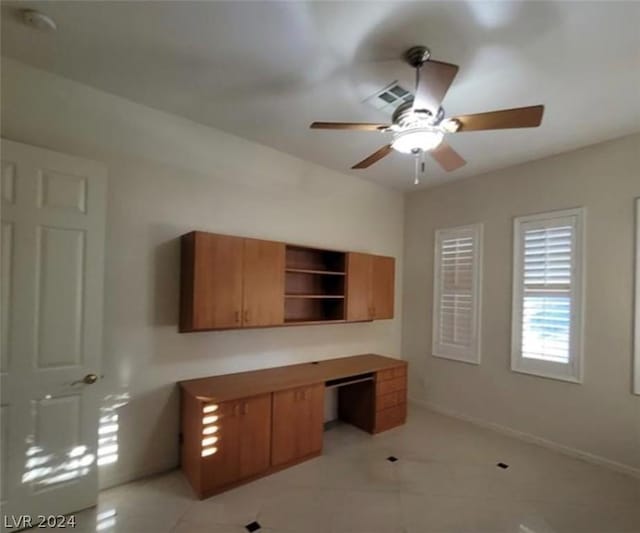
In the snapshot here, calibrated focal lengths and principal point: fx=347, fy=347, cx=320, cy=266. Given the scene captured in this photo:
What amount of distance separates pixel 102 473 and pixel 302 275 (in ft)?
7.85

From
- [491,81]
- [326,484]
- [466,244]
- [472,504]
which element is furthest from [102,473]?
[466,244]

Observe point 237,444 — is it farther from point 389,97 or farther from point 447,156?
point 389,97

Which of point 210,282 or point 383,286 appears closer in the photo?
point 210,282

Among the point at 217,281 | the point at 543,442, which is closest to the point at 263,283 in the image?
the point at 217,281

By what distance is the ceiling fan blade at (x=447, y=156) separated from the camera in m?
2.39

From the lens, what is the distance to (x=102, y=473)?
2.61 metres

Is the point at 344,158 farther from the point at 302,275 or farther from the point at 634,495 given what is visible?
the point at 634,495

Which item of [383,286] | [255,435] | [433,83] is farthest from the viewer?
[383,286]

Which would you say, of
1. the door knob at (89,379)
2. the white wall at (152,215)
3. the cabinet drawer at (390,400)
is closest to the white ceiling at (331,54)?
the white wall at (152,215)

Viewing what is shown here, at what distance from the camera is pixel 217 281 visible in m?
2.86

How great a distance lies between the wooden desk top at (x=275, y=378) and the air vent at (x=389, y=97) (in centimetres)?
240

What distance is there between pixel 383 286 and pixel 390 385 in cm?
114

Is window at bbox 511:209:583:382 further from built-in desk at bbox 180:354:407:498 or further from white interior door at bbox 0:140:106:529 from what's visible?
white interior door at bbox 0:140:106:529

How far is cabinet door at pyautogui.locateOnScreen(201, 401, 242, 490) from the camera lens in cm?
256
